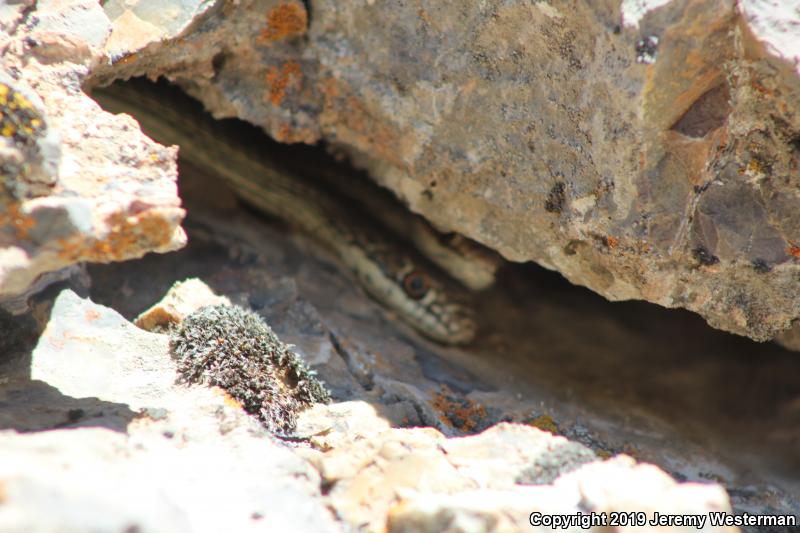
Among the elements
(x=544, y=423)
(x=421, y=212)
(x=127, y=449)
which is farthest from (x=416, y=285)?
(x=127, y=449)

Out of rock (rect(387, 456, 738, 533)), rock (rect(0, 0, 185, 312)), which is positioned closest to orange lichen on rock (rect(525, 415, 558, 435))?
rock (rect(387, 456, 738, 533))

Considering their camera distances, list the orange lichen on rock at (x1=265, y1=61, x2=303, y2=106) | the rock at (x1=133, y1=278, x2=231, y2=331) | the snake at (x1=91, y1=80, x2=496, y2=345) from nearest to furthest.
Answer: the rock at (x1=133, y1=278, x2=231, y2=331), the orange lichen on rock at (x1=265, y1=61, x2=303, y2=106), the snake at (x1=91, y1=80, x2=496, y2=345)

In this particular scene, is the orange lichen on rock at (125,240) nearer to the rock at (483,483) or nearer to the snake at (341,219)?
the rock at (483,483)

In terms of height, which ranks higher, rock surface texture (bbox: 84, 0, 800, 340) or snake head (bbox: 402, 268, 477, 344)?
rock surface texture (bbox: 84, 0, 800, 340)

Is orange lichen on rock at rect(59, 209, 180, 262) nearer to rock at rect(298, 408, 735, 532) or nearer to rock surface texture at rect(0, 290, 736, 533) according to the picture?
rock surface texture at rect(0, 290, 736, 533)

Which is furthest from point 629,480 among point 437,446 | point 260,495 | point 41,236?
point 41,236

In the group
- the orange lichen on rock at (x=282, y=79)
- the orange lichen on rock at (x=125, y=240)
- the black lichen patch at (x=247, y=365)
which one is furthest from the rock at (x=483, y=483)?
the orange lichen on rock at (x=282, y=79)
